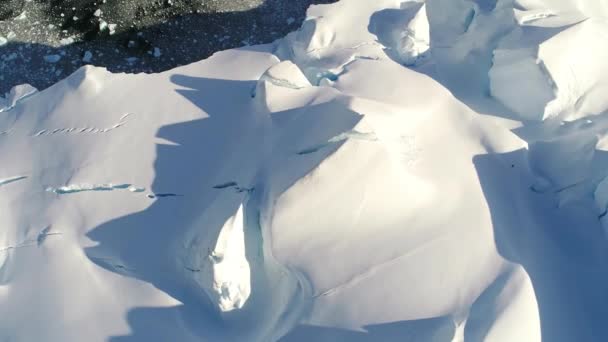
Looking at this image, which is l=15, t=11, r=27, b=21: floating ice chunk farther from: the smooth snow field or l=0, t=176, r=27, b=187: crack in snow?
l=0, t=176, r=27, b=187: crack in snow

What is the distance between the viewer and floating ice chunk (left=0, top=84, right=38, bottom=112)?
121 inches

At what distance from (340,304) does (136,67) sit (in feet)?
6.60

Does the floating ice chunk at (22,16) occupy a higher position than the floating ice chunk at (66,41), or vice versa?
the floating ice chunk at (22,16)

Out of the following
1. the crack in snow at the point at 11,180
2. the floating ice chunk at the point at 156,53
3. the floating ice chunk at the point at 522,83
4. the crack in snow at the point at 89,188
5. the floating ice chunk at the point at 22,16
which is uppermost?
the floating ice chunk at the point at 522,83

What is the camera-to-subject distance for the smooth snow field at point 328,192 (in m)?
2.23

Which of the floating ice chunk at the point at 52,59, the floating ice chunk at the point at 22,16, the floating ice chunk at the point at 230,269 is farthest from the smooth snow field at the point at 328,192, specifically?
the floating ice chunk at the point at 22,16

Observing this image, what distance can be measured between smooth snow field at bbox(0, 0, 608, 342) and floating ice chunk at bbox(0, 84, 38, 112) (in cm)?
3

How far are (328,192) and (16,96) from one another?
175 cm

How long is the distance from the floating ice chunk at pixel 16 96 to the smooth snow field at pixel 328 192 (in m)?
0.03

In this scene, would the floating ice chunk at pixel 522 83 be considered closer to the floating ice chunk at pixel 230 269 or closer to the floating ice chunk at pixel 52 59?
the floating ice chunk at pixel 230 269

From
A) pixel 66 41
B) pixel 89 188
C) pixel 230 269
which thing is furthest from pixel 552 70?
pixel 66 41

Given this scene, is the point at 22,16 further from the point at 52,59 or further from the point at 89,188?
the point at 89,188

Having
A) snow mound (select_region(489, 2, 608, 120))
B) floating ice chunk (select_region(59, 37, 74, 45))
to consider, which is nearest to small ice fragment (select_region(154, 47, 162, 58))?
floating ice chunk (select_region(59, 37, 74, 45))

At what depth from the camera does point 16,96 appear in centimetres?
310
